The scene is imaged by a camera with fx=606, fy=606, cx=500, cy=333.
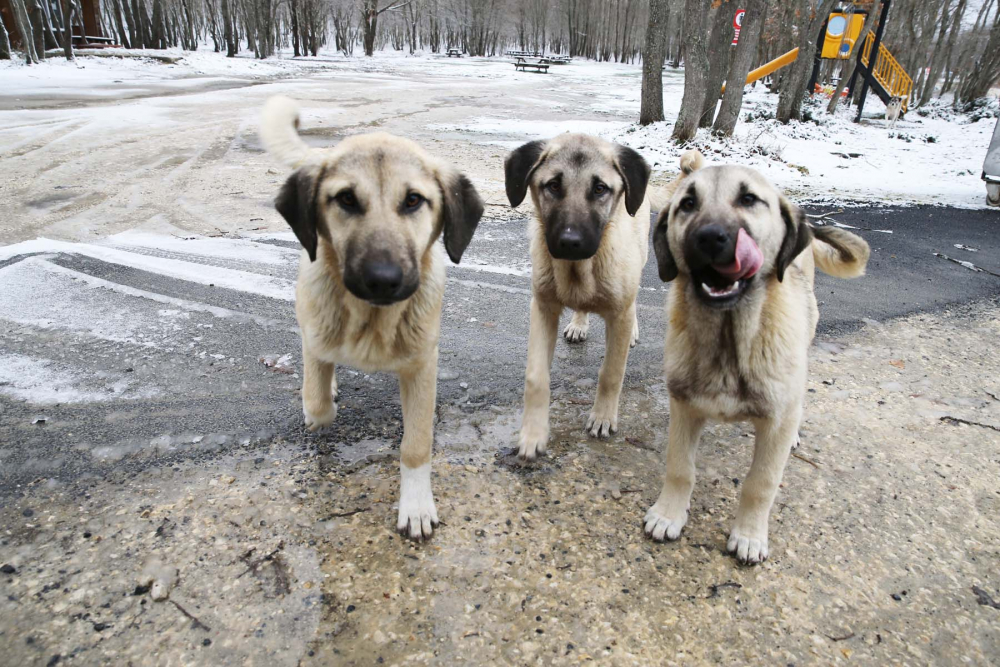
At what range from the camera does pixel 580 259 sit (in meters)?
3.24

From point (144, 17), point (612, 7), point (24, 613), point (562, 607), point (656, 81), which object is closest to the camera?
point (24, 613)

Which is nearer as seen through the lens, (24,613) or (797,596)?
(24,613)

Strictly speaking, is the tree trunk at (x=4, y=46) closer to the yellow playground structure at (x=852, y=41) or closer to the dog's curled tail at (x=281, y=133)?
the yellow playground structure at (x=852, y=41)

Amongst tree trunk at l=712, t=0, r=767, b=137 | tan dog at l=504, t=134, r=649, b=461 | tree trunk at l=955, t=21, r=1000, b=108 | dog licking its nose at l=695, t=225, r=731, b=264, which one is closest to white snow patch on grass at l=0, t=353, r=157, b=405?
tan dog at l=504, t=134, r=649, b=461

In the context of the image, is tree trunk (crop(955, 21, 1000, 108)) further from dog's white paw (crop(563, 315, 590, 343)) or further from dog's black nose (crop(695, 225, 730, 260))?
dog's black nose (crop(695, 225, 730, 260))

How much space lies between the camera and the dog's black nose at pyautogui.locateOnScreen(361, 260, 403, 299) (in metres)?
2.38

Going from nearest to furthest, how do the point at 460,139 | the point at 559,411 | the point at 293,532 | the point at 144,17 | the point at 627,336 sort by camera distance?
1. the point at 293,532
2. the point at 627,336
3. the point at 559,411
4. the point at 460,139
5. the point at 144,17

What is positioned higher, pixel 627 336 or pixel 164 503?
pixel 627 336

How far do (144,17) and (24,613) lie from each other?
4285cm

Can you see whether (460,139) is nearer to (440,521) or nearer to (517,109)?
(517,109)

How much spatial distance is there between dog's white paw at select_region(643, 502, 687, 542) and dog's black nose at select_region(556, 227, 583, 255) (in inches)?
52.3

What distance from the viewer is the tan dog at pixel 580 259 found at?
3398 millimetres

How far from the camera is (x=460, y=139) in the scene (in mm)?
12930

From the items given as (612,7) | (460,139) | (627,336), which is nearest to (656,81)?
(460,139)
